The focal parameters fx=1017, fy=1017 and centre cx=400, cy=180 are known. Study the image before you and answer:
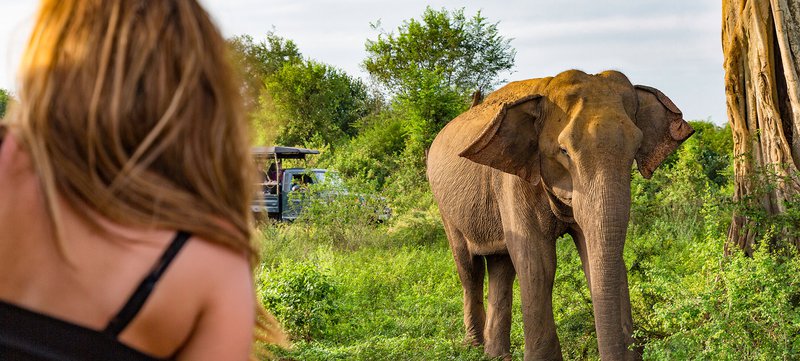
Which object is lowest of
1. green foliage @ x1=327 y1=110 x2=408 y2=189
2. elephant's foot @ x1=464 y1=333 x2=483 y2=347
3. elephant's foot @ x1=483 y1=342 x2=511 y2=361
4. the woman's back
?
elephant's foot @ x1=483 y1=342 x2=511 y2=361

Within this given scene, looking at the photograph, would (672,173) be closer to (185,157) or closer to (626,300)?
(626,300)

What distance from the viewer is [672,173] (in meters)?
16.3

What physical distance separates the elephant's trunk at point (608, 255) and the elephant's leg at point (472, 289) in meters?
2.79

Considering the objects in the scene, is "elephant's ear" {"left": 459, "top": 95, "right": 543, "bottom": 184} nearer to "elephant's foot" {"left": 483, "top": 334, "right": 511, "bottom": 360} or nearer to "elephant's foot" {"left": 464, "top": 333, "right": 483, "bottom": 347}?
"elephant's foot" {"left": 483, "top": 334, "right": 511, "bottom": 360}

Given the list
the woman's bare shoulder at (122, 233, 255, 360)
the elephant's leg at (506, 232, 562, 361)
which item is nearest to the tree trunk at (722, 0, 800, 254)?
the elephant's leg at (506, 232, 562, 361)

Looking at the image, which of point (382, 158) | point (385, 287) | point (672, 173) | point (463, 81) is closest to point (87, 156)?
point (385, 287)

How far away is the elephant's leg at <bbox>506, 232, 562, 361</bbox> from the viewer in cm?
716

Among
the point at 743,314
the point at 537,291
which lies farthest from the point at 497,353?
the point at 743,314

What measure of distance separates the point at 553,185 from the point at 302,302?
3.41 metres

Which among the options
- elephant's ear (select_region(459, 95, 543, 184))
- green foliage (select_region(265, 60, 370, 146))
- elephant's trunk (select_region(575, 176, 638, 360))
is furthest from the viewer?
green foliage (select_region(265, 60, 370, 146))

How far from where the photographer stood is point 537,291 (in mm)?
7180

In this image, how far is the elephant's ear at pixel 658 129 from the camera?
712 cm

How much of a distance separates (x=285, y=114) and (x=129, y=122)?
4223 cm

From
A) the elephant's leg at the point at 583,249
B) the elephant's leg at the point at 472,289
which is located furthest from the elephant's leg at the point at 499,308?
the elephant's leg at the point at 583,249
